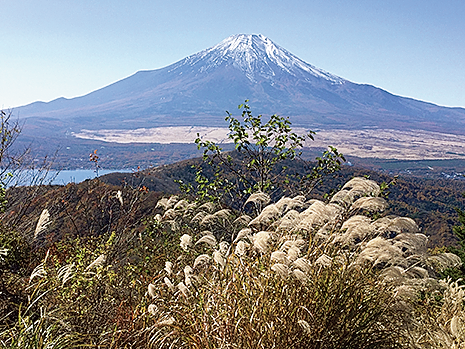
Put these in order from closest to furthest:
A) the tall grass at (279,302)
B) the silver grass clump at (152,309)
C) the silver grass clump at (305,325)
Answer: the silver grass clump at (305,325)
the tall grass at (279,302)
the silver grass clump at (152,309)

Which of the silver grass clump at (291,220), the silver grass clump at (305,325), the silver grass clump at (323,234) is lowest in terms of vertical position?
→ the silver grass clump at (305,325)

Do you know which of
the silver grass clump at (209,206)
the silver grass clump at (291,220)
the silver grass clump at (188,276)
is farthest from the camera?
the silver grass clump at (209,206)

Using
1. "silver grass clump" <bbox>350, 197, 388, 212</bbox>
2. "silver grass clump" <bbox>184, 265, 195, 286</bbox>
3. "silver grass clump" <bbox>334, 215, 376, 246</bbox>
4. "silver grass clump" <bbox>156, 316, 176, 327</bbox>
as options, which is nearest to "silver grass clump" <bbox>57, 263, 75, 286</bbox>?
"silver grass clump" <bbox>156, 316, 176, 327</bbox>

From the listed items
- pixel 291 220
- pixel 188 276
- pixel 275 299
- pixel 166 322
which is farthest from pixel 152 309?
pixel 291 220

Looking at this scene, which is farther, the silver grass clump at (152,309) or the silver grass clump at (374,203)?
the silver grass clump at (374,203)

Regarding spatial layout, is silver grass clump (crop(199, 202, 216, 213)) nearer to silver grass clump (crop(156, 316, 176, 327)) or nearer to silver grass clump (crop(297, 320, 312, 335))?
silver grass clump (crop(156, 316, 176, 327))

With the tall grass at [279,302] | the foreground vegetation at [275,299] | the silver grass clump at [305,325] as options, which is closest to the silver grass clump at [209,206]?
the foreground vegetation at [275,299]

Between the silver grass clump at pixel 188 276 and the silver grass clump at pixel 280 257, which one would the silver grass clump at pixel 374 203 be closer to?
the silver grass clump at pixel 280 257

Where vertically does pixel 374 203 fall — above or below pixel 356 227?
above

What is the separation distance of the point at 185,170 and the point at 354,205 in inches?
1173

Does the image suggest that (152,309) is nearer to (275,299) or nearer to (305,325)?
(275,299)

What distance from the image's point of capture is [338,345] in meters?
3.24

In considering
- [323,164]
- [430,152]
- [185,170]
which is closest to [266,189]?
[323,164]

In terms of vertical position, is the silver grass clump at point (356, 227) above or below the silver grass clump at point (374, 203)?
below
